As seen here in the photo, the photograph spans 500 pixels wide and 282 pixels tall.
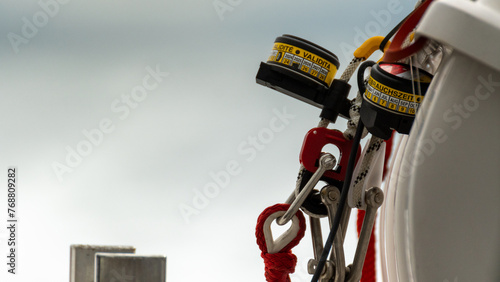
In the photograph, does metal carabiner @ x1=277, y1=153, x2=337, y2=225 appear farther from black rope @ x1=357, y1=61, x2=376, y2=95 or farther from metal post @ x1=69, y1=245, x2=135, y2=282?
metal post @ x1=69, y1=245, x2=135, y2=282

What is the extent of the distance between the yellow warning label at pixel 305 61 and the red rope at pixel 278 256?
1.19 feet

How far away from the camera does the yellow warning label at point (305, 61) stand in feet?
6.63

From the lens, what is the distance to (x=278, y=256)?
6.61 ft

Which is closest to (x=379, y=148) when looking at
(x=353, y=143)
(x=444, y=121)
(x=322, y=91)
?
(x=353, y=143)

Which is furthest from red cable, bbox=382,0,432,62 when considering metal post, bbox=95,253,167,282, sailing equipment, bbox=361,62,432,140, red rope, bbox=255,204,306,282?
metal post, bbox=95,253,167,282

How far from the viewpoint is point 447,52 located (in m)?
1.75

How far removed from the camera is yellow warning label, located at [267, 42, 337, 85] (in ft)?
6.63

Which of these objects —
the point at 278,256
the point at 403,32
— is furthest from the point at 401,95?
the point at 278,256

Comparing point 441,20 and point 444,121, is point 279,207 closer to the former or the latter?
point 444,121

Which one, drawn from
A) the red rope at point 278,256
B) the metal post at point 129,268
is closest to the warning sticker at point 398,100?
the red rope at point 278,256

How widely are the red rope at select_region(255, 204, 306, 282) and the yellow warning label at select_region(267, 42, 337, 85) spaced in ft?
1.19

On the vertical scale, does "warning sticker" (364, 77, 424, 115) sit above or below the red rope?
above

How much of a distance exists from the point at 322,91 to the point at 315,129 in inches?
4.1

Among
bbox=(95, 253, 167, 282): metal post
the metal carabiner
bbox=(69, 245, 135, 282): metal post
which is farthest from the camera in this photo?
the metal carabiner
